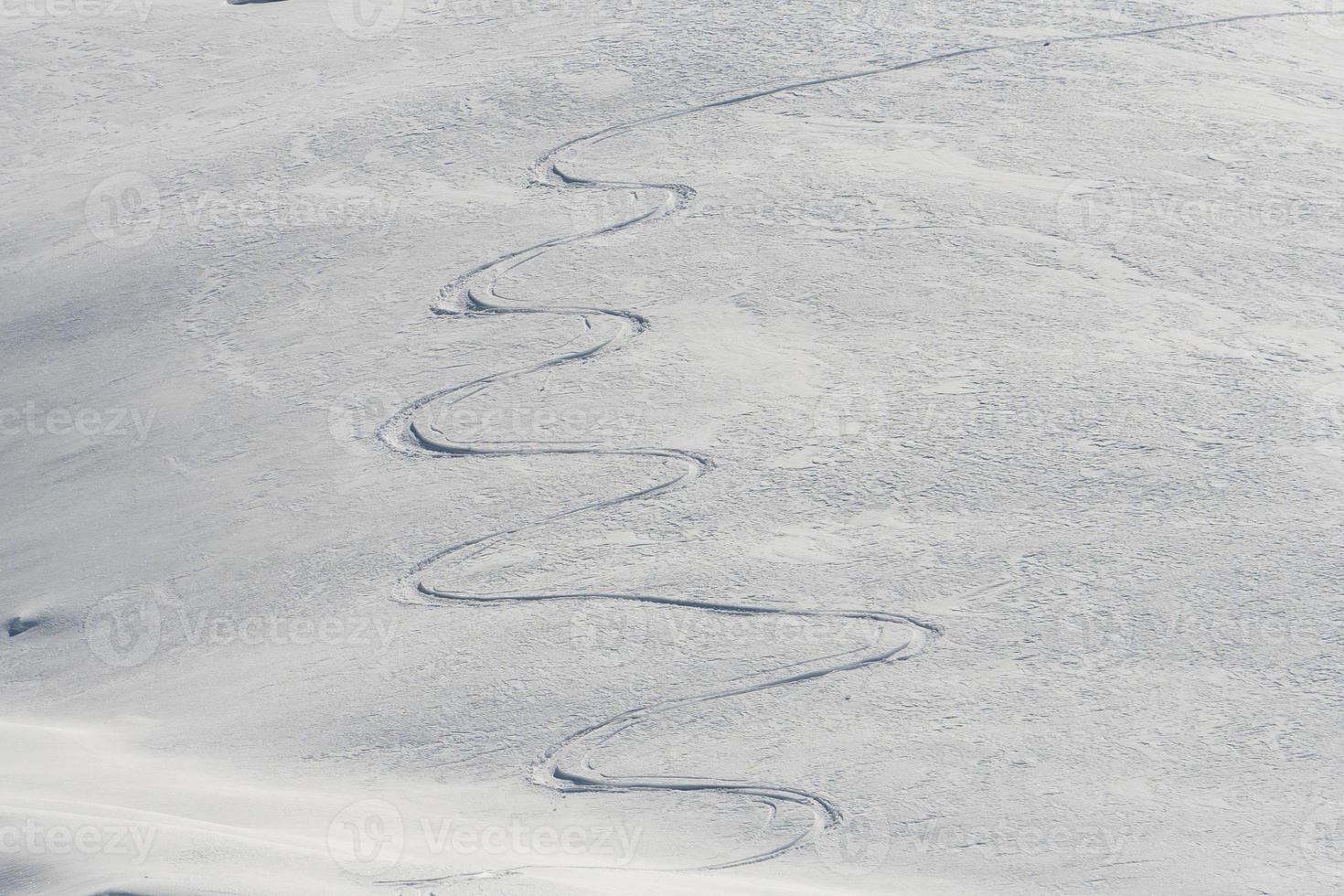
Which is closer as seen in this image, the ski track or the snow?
Result: the snow

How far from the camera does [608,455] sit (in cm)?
583

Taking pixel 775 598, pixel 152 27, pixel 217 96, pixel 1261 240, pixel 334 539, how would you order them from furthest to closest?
pixel 152 27
pixel 217 96
pixel 1261 240
pixel 334 539
pixel 775 598

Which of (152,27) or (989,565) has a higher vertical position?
(152,27)

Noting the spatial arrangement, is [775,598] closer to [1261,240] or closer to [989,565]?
[989,565]

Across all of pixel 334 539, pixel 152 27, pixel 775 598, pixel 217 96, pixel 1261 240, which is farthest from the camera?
pixel 152 27

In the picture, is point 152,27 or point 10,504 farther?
point 152,27

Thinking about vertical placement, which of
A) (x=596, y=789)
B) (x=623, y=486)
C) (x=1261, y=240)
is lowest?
(x=596, y=789)

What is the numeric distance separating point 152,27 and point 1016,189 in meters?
6.42

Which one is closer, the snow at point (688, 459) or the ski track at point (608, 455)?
the snow at point (688, 459)

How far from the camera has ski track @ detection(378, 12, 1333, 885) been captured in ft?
14.0

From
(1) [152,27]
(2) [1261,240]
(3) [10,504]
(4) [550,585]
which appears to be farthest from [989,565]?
(1) [152,27]

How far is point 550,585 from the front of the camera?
5.21 metres

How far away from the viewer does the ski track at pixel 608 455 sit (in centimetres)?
426

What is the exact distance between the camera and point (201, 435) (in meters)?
6.20
